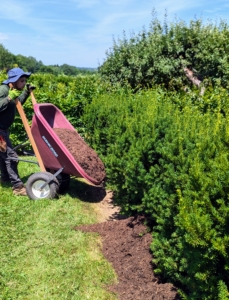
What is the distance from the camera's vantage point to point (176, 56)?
30.1 feet

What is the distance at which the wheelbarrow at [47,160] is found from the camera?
5.07 m

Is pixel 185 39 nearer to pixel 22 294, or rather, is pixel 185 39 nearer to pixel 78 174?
pixel 78 174

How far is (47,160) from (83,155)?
1.77 feet

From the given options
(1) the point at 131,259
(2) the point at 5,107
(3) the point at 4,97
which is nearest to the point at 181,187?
(1) the point at 131,259

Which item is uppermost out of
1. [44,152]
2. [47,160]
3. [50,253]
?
[44,152]

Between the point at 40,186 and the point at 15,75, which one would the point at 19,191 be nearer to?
the point at 40,186

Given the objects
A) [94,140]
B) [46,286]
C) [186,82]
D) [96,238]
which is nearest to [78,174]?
[96,238]

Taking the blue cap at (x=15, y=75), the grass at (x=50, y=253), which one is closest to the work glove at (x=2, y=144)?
the grass at (x=50, y=253)

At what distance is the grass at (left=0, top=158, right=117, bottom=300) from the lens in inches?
137

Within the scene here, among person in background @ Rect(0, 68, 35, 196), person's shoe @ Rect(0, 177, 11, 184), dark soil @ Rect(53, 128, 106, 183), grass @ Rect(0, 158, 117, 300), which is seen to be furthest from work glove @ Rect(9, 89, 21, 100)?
person's shoe @ Rect(0, 177, 11, 184)

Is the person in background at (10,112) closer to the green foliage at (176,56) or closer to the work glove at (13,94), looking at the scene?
the work glove at (13,94)

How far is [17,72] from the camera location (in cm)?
543

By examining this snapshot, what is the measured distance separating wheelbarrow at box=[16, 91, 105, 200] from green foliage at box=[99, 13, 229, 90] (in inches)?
154

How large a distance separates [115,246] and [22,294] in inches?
44.4
